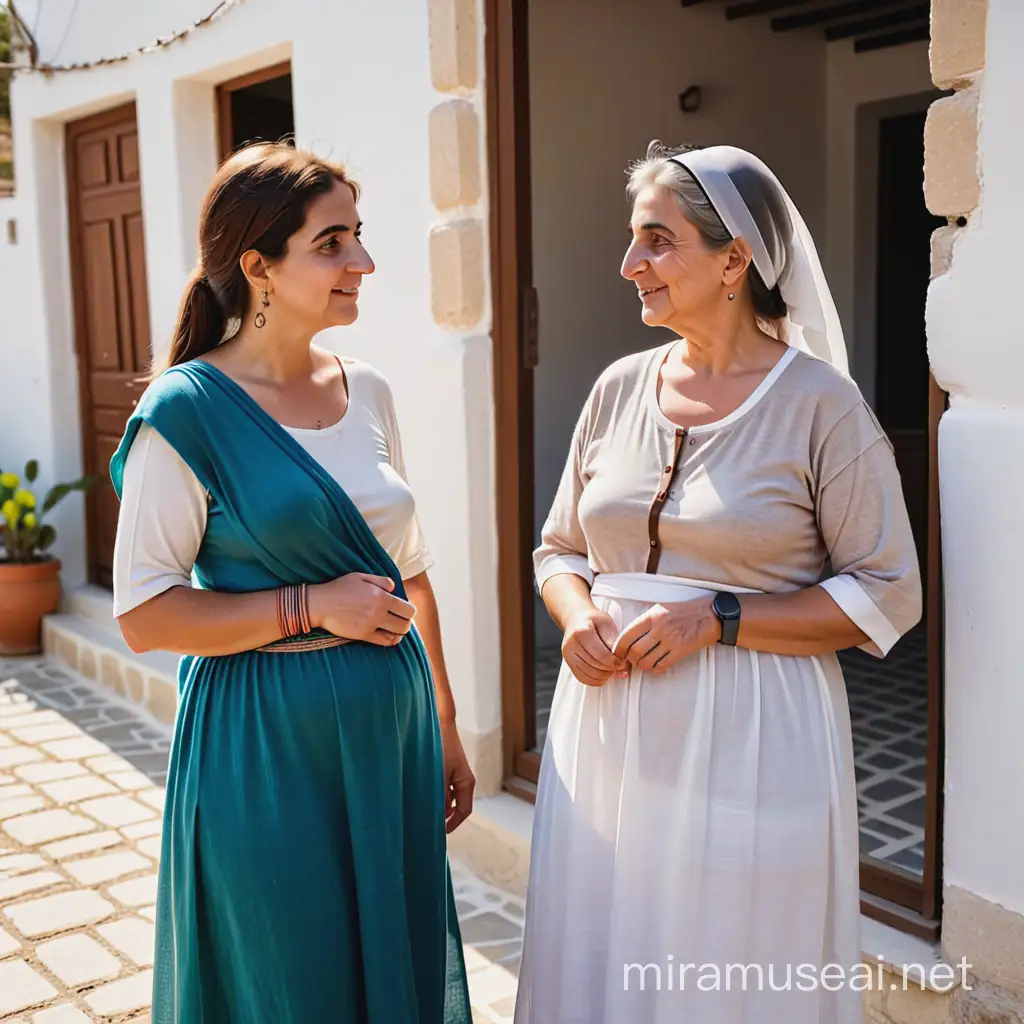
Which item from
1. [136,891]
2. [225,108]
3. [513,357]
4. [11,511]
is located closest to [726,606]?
[513,357]

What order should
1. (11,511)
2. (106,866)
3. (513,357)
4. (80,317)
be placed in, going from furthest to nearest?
1. (80,317)
2. (11,511)
3. (106,866)
4. (513,357)

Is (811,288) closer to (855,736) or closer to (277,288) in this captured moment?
(277,288)

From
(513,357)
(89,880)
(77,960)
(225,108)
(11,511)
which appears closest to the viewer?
(77,960)

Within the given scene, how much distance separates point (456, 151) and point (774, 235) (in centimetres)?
188

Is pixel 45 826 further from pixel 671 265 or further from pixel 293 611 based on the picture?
pixel 671 265

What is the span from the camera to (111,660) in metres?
5.90

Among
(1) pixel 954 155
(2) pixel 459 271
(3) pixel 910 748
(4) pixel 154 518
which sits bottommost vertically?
(3) pixel 910 748

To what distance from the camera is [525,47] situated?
3662 mm

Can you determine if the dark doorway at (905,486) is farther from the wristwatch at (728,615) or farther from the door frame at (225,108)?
the door frame at (225,108)

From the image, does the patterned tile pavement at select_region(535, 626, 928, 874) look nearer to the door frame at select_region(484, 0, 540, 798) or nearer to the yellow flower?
the door frame at select_region(484, 0, 540, 798)

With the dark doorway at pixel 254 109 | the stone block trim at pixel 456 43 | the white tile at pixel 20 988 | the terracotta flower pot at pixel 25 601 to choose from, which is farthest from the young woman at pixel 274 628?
the terracotta flower pot at pixel 25 601

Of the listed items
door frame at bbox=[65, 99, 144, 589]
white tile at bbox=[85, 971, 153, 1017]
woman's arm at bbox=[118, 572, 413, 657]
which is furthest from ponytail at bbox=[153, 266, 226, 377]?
door frame at bbox=[65, 99, 144, 589]

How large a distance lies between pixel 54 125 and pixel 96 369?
4.42ft

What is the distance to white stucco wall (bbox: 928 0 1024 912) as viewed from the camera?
2.26 metres
